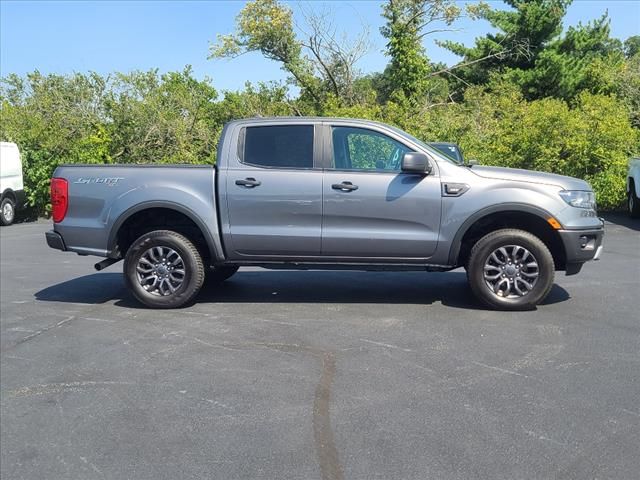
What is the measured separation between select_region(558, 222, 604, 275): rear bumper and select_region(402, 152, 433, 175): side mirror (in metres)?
1.47

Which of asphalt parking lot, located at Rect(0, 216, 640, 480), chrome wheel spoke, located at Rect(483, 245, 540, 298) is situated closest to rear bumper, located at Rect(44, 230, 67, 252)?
asphalt parking lot, located at Rect(0, 216, 640, 480)

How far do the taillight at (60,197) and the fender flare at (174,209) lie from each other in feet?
2.01

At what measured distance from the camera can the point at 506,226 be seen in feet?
22.8

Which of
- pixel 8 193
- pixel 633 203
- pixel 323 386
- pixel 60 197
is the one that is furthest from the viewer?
pixel 8 193

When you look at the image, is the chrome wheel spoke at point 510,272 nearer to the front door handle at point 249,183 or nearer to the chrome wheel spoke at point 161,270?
the front door handle at point 249,183

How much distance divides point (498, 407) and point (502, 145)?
13310 millimetres

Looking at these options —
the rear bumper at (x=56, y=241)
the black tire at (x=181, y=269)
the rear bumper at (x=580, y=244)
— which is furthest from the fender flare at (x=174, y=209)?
the rear bumper at (x=580, y=244)

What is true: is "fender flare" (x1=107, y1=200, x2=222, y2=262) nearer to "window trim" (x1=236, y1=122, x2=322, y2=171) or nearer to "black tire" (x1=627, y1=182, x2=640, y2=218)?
"window trim" (x1=236, y1=122, x2=322, y2=171)

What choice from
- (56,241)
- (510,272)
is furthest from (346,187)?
(56,241)

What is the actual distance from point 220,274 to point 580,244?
4181 mm

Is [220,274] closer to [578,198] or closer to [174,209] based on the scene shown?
[174,209]

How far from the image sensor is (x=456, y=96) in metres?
32.7

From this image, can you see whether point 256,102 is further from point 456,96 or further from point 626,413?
point 626,413

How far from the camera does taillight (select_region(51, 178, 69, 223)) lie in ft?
23.3
